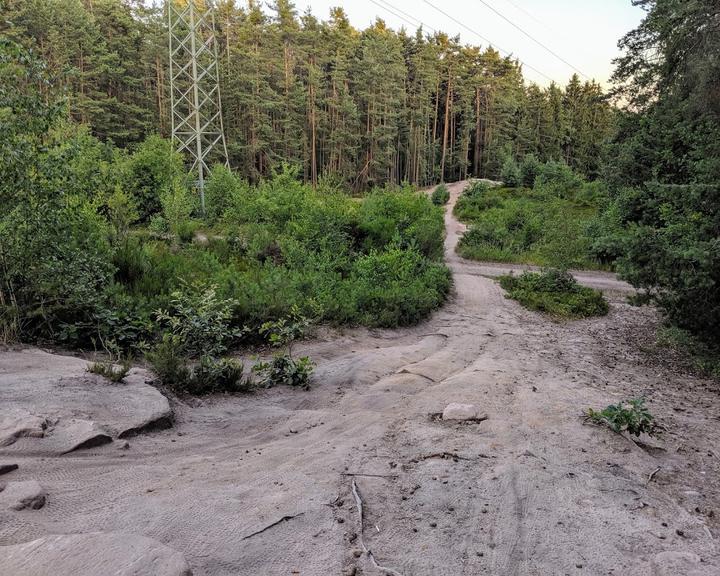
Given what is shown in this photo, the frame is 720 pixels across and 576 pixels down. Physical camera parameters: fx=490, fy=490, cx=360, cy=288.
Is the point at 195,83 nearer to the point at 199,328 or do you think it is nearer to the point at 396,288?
the point at 396,288

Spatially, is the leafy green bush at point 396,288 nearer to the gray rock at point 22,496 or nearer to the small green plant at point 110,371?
the small green plant at point 110,371

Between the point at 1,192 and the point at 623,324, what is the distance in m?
12.5

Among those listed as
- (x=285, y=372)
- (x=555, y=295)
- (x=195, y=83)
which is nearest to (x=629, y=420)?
(x=285, y=372)

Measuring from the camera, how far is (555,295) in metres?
13.8

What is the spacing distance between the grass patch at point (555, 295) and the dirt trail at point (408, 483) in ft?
19.0

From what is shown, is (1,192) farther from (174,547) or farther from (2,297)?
(174,547)

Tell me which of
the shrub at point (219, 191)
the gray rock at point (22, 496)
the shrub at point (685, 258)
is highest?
the shrub at point (219, 191)

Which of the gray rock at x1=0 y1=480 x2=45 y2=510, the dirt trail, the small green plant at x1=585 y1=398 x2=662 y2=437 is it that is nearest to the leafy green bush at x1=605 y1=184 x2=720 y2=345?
the dirt trail

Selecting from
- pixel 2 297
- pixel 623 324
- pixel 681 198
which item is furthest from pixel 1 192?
pixel 623 324

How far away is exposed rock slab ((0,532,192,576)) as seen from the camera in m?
2.25

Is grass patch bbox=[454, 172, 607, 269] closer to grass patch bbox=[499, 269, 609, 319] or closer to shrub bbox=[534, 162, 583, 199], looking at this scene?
shrub bbox=[534, 162, 583, 199]

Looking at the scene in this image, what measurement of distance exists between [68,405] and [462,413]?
3.84 metres

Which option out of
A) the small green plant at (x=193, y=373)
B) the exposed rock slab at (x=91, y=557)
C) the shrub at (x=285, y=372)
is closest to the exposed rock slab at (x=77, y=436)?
the exposed rock slab at (x=91, y=557)

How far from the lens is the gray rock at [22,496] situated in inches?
113
